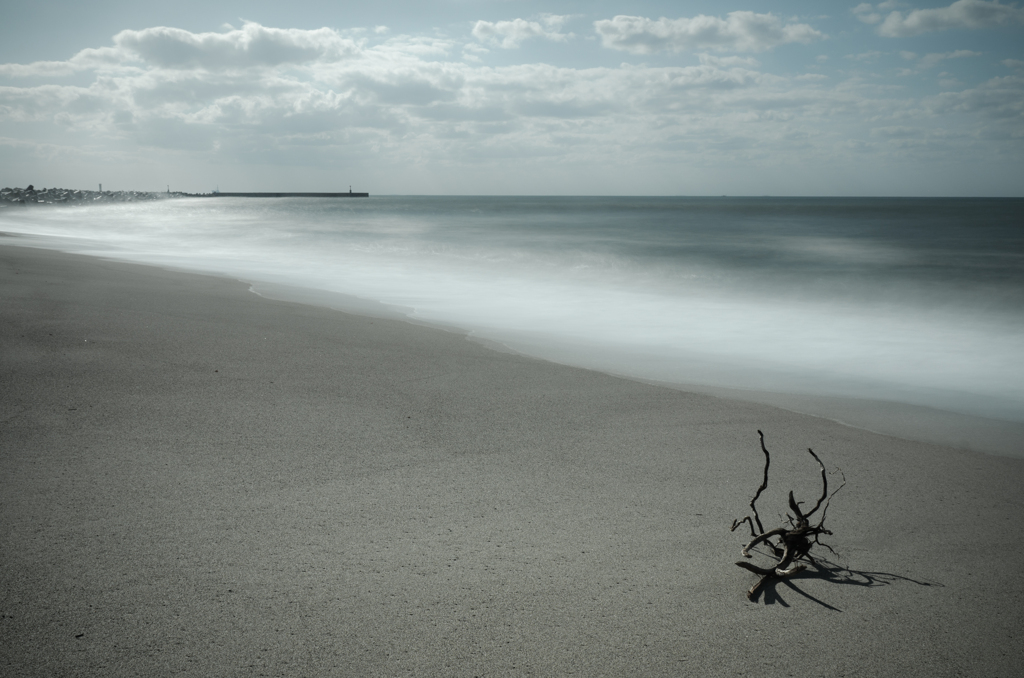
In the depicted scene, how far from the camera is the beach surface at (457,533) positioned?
5.37 ft

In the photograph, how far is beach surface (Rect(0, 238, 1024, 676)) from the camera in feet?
5.37

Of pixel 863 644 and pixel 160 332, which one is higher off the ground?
pixel 160 332

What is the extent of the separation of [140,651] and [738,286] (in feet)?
41.1

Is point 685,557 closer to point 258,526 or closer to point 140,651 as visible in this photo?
point 258,526

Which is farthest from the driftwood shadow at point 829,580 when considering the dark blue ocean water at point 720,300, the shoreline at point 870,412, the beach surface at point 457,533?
the dark blue ocean water at point 720,300

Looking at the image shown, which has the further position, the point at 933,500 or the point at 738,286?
the point at 738,286

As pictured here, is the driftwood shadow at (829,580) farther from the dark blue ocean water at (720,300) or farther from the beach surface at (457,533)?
the dark blue ocean water at (720,300)

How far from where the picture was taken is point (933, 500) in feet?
8.58

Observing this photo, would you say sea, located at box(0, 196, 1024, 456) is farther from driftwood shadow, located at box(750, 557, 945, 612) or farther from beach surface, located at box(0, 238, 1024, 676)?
driftwood shadow, located at box(750, 557, 945, 612)

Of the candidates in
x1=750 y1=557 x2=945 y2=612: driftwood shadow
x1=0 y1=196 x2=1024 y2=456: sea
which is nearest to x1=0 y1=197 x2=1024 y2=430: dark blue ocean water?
x1=0 y1=196 x2=1024 y2=456: sea

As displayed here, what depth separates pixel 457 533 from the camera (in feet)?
7.07

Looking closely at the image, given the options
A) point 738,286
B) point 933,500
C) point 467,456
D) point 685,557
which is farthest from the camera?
point 738,286

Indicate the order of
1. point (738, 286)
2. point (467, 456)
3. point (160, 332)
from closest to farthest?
point (467, 456) → point (160, 332) → point (738, 286)

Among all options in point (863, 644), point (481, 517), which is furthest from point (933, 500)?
point (481, 517)
